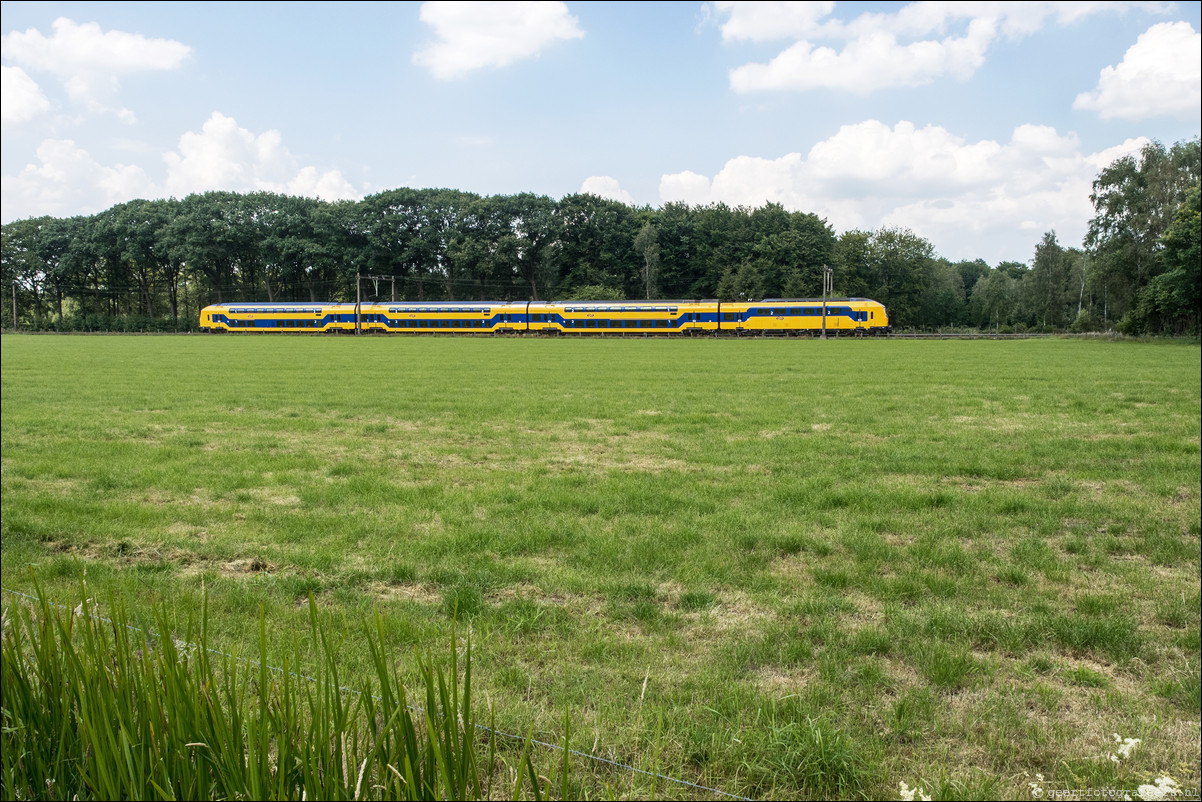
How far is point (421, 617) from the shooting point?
4.59m

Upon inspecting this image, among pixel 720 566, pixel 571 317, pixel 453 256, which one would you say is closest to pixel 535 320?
pixel 571 317

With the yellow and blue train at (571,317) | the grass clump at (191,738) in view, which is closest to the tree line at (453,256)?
the yellow and blue train at (571,317)

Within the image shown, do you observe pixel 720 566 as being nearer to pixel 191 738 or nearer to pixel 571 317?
pixel 191 738

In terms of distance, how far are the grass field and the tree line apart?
252 ft

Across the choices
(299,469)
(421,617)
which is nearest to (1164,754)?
(421,617)

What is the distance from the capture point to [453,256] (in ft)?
297

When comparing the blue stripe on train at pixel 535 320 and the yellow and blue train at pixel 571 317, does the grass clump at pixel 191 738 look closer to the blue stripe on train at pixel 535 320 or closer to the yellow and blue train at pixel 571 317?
the yellow and blue train at pixel 571 317

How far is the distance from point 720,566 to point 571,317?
2488 inches

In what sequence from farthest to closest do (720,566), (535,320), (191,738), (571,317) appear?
(535,320) → (571,317) → (720,566) → (191,738)

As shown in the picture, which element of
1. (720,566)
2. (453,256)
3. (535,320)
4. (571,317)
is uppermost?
(453,256)

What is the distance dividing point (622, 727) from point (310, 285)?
10204 centimetres

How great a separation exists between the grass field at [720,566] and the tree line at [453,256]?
76.7m

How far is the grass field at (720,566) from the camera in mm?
3340

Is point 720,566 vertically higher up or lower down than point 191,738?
lower down
